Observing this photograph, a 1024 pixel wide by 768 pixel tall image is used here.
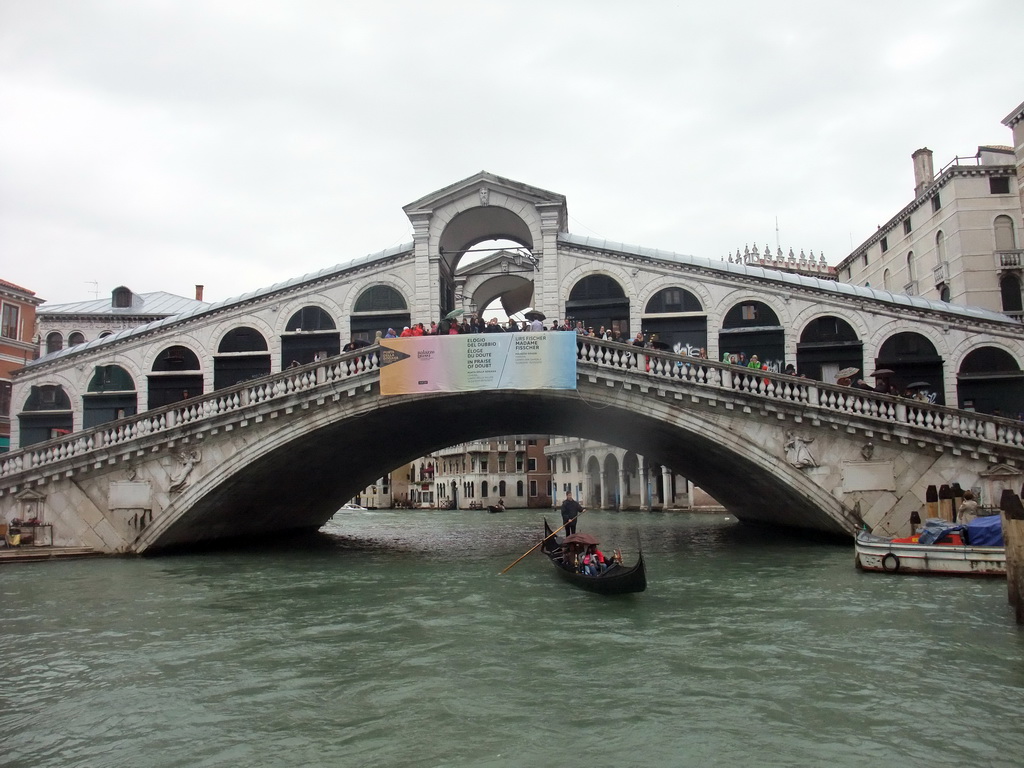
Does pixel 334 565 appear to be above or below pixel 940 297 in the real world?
below

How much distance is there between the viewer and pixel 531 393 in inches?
738

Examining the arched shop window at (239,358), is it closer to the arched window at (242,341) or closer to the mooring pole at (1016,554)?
the arched window at (242,341)

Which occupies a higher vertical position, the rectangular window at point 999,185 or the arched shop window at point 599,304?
the rectangular window at point 999,185

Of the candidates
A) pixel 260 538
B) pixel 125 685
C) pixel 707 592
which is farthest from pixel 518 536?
pixel 125 685

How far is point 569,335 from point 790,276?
6859 millimetres

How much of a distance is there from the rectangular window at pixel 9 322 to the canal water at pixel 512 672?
16591 mm

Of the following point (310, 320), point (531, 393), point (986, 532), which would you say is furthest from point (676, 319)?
point (310, 320)

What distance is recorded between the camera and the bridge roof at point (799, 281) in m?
20.5

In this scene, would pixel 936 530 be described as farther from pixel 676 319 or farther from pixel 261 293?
pixel 261 293

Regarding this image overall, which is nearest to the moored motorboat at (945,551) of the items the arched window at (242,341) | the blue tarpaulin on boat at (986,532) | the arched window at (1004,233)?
the blue tarpaulin on boat at (986,532)

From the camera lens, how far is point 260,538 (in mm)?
26281

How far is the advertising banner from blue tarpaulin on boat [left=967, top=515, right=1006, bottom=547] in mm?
8185

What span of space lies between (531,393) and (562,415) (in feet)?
14.1

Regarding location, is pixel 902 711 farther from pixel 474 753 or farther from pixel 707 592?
pixel 707 592
